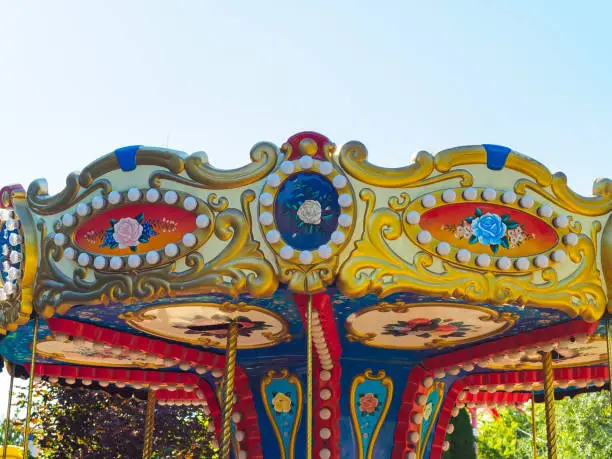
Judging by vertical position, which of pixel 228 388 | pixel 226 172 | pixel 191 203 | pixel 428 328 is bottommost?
pixel 228 388

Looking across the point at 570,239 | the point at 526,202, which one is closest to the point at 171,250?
the point at 526,202

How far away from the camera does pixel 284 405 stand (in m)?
8.15

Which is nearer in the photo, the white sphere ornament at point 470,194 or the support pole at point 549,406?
the white sphere ornament at point 470,194

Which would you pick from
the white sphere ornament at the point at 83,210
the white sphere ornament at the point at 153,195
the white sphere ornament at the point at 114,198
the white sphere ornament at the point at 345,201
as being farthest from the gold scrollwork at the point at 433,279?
the white sphere ornament at the point at 83,210

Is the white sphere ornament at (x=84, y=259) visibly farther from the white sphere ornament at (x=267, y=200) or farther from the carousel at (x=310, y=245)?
the white sphere ornament at (x=267, y=200)

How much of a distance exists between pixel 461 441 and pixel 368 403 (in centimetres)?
691

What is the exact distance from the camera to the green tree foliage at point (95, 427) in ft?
49.9

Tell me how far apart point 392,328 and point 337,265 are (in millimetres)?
2243

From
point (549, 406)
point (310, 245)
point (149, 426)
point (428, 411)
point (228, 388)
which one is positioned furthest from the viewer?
point (149, 426)

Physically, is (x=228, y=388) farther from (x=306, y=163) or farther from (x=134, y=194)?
(x=306, y=163)

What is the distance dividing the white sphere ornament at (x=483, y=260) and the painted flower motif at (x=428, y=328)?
1.58 metres

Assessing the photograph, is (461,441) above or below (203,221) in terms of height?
below

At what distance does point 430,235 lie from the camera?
560cm

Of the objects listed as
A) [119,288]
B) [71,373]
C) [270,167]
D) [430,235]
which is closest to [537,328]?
[430,235]
